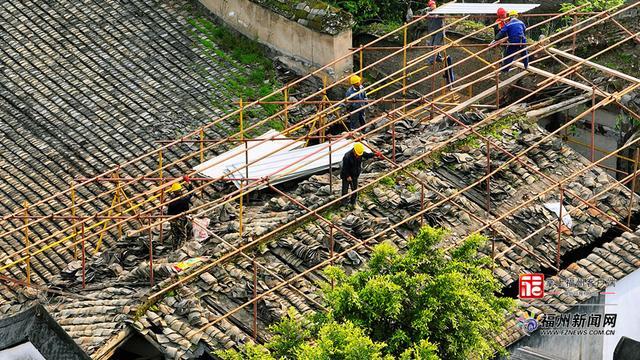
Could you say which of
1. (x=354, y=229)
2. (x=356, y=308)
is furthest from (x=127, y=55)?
(x=356, y=308)

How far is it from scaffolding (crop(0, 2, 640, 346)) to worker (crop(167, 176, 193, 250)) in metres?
0.21

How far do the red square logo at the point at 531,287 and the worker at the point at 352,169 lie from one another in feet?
11.6

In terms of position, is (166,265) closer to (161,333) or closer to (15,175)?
(161,333)

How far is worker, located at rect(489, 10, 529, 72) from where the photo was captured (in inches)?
1478

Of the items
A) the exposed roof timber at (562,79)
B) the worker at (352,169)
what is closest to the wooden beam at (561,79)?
the exposed roof timber at (562,79)

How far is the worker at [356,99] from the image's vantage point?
123 feet

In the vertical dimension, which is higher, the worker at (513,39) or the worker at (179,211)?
the worker at (513,39)

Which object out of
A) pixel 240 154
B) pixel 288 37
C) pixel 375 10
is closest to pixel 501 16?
pixel 375 10

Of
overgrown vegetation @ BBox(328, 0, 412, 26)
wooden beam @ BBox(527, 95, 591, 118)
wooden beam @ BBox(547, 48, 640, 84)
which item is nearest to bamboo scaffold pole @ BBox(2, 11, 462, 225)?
overgrown vegetation @ BBox(328, 0, 412, 26)

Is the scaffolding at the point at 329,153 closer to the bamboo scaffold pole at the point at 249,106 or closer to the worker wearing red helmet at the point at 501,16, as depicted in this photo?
the bamboo scaffold pole at the point at 249,106

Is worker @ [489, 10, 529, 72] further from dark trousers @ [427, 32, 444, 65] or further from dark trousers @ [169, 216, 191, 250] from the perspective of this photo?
dark trousers @ [169, 216, 191, 250]

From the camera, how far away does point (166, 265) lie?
32438 millimetres

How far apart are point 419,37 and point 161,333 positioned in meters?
13.0

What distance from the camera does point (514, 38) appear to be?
1483 inches
